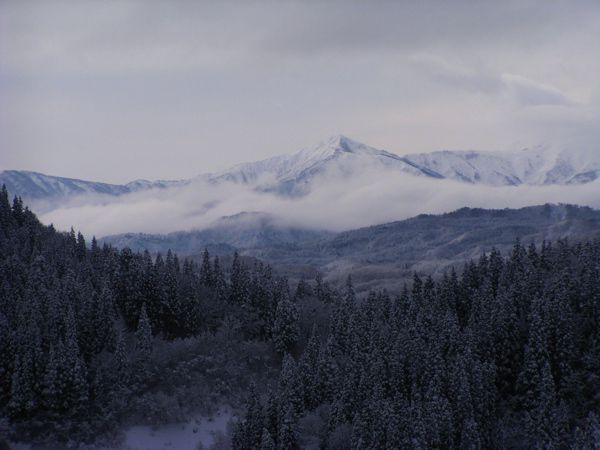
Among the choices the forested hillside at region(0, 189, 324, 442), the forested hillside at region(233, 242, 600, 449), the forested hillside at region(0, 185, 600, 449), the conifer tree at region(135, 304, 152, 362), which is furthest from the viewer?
the conifer tree at region(135, 304, 152, 362)

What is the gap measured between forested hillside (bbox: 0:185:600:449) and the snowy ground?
5.02 feet

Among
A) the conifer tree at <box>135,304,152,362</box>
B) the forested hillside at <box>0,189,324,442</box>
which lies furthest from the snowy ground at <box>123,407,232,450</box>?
the conifer tree at <box>135,304,152,362</box>

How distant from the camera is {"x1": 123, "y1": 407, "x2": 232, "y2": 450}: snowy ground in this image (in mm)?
86750

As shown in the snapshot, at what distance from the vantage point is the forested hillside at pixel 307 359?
73750 millimetres

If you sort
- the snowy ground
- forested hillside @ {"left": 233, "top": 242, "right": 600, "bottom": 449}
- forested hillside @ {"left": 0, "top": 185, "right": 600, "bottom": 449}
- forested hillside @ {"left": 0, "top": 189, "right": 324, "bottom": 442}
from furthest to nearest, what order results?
1. the snowy ground
2. forested hillside @ {"left": 0, "top": 189, "right": 324, "bottom": 442}
3. forested hillside @ {"left": 0, "top": 185, "right": 600, "bottom": 449}
4. forested hillside @ {"left": 233, "top": 242, "right": 600, "bottom": 449}

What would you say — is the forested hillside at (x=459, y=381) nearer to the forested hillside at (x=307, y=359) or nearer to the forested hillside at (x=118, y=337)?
the forested hillside at (x=307, y=359)

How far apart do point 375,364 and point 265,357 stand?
33.2m

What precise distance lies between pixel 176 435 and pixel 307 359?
2208 centimetres

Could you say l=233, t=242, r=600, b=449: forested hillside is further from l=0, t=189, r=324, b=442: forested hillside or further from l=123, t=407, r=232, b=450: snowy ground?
l=0, t=189, r=324, b=442: forested hillside

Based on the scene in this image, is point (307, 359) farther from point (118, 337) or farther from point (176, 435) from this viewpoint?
point (118, 337)

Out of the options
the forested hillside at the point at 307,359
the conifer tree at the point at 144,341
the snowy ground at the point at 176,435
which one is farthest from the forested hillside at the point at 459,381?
the conifer tree at the point at 144,341

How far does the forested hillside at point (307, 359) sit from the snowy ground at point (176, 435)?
1.53 m

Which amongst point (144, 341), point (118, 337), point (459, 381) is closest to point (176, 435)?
point (144, 341)

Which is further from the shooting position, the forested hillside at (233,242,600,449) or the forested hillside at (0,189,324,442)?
the forested hillside at (0,189,324,442)
